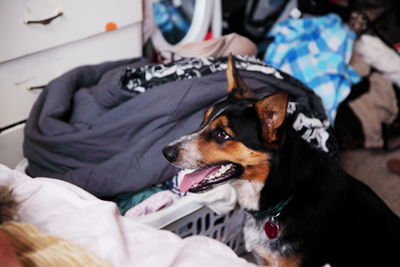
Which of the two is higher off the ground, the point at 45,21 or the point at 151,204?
the point at 45,21

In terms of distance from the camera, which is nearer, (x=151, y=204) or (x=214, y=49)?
(x=151, y=204)

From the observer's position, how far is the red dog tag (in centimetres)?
116

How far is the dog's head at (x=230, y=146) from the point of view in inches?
41.7

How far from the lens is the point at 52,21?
146 cm

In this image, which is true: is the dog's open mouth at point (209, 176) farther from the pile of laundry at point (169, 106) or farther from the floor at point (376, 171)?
the floor at point (376, 171)

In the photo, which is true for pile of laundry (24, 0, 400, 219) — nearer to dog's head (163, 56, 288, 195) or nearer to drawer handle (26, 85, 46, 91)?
drawer handle (26, 85, 46, 91)

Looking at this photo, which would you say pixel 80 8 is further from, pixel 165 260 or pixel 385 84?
pixel 385 84

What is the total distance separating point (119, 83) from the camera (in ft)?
4.71

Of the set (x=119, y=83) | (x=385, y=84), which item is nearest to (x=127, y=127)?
(x=119, y=83)

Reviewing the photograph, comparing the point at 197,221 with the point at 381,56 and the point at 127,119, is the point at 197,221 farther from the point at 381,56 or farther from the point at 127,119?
the point at 381,56

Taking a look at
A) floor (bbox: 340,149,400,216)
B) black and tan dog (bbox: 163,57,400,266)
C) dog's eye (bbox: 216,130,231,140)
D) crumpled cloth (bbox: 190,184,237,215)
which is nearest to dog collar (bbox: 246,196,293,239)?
black and tan dog (bbox: 163,57,400,266)

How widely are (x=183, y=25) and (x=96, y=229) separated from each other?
134 centimetres

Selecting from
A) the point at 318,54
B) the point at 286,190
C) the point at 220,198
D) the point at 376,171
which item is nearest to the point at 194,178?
the point at 220,198

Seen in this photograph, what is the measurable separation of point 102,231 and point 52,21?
3.06 feet
